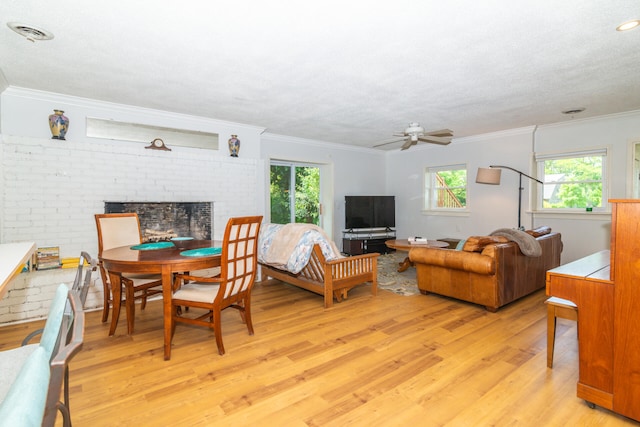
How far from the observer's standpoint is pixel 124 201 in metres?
4.00

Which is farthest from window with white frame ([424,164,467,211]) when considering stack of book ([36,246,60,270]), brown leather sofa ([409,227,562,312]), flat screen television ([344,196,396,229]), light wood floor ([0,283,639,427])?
stack of book ([36,246,60,270])

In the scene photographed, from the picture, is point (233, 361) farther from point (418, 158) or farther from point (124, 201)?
point (418, 158)

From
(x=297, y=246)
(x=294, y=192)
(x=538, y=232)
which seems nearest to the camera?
(x=297, y=246)

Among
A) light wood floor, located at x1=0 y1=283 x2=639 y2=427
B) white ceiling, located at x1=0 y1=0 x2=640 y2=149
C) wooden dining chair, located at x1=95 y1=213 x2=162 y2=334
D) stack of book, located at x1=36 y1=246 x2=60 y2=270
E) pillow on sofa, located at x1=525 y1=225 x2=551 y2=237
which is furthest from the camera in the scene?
pillow on sofa, located at x1=525 y1=225 x2=551 y2=237

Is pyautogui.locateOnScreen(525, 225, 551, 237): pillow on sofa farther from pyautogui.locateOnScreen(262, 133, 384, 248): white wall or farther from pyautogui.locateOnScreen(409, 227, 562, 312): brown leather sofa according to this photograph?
pyautogui.locateOnScreen(262, 133, 384, 248): white wall

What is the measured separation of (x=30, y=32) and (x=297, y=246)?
2.71 meters

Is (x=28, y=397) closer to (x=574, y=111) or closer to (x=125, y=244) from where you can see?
(x=125, y=244)

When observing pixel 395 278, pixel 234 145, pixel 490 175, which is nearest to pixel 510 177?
pixel 490 175

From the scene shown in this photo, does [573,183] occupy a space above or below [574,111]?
below

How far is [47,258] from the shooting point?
11.4ft

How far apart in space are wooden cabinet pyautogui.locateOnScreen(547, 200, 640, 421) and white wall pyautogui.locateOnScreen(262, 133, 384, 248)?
4701mm

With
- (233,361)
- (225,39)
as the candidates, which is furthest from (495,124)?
(233,361)

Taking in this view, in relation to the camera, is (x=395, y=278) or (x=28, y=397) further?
(x=395, y=278)

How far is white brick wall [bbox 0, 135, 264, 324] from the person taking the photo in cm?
335
